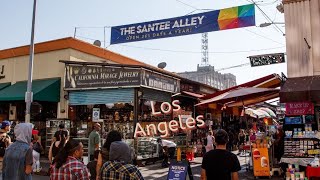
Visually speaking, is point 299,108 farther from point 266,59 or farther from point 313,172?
point 266,59

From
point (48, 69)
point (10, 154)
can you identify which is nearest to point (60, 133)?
point (10, 154)

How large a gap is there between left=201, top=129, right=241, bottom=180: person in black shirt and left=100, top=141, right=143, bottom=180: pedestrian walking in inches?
42.9

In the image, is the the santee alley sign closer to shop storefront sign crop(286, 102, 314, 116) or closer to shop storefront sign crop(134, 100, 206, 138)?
shop storefront sign crop(134, 100, 206, 138)

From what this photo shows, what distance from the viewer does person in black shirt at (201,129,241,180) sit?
4.96 metres

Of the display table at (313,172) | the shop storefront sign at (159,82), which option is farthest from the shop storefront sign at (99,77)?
the display table at (313,172)

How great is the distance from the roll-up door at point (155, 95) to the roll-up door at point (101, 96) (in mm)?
754

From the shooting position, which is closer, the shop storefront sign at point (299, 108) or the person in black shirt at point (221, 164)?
the person in black shirt at point (221, 164)

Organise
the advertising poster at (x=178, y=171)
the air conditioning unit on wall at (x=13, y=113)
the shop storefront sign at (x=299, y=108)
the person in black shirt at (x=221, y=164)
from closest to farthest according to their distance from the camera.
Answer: the person in black shirt at (x=221, y=164) → the advertising poster at (x=178, y=171) → the shop storefront sign at (x=299, y=108) → the air conditioning unit on wall at (x=13, y=113)

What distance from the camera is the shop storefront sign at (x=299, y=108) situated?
10517 mm

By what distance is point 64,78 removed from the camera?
17.6 meters

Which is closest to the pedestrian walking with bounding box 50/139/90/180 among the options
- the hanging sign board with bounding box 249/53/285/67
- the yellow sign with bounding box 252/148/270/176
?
the yellow sign with bounding box 252/148/270/176

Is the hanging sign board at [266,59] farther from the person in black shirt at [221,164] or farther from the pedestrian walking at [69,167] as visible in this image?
the pedestrian walking at [69,167]

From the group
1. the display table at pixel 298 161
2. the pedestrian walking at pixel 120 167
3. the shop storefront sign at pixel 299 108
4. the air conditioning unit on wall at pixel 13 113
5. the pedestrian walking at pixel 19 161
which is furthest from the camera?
the air conditioning unit on wall at pixel 13 113

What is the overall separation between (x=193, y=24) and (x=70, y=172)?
34.6ft
